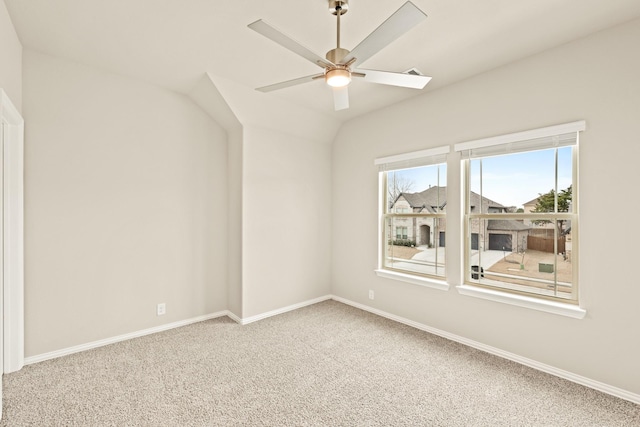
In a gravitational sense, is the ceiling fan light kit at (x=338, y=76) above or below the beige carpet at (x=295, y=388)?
above

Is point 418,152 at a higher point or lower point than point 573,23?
lower

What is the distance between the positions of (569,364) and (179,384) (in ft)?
10.3

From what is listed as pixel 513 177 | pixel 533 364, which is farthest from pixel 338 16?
pixel 533 364

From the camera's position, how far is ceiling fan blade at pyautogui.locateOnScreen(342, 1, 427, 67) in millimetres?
1415

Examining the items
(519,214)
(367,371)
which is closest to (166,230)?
(367,371)

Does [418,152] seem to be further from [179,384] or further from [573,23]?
[179,384]

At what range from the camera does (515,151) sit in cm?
272

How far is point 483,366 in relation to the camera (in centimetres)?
258

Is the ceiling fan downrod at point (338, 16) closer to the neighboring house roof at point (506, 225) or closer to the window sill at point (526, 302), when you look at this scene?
the neighboring house roof at point (506, 225)

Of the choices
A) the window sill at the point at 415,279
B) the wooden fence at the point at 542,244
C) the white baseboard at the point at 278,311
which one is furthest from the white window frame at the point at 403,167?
the white baseboard at the point at 278,311

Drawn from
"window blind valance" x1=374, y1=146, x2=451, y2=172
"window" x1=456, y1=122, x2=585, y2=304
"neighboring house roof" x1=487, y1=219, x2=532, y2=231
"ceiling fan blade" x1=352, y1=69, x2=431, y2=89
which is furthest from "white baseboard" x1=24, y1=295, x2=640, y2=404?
"ceiling fan blade" x1=352, y1=69, x2=431, y2=89

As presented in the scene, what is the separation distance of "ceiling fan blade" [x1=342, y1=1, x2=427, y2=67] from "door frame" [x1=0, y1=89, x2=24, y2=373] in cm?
269

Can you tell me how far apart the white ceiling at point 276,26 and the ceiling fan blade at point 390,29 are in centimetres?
47

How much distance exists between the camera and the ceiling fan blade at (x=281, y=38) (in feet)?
5.01
